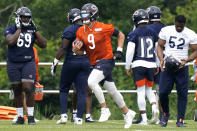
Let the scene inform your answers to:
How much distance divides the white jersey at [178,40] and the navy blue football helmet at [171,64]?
0.13m

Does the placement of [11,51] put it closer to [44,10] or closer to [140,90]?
[140,90]

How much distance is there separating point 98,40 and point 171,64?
124 centimetres

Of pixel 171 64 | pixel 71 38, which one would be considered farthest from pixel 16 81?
pixel 171 64

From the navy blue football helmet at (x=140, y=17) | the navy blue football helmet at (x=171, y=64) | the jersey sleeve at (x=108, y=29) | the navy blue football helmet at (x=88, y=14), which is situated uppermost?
the navy blue football helmet at (x=88, y=14)

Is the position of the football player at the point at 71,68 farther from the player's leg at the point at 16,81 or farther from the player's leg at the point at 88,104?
the player's leg at the point at 88,104

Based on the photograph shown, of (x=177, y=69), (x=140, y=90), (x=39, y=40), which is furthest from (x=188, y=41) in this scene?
(x=39, y=40)

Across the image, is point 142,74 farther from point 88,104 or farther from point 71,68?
point 88,104

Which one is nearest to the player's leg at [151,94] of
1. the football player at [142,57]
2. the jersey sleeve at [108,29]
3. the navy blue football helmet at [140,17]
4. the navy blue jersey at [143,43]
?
the football player at [142,57]

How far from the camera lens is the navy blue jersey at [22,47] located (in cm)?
1464

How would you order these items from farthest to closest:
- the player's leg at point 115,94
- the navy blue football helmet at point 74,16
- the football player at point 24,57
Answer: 1. the navy blue football helmet at point 74,16
2. the football player at point 24,57
3. the player's leg at point 115,94

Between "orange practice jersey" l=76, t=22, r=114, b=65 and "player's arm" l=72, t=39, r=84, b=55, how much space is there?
0.11m

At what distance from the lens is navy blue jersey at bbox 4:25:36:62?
1464 cm

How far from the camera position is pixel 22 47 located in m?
14.7

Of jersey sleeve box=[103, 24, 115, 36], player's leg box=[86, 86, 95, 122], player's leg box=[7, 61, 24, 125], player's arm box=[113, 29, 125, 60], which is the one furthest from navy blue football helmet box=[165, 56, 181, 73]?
player's leg box=[86, 86, 95, 122]
